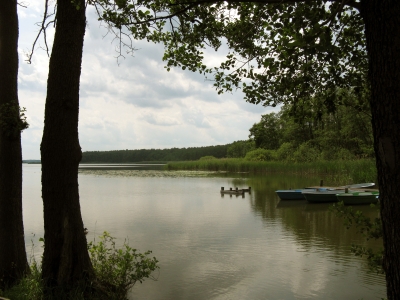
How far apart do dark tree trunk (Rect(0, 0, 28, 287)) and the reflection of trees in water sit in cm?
415

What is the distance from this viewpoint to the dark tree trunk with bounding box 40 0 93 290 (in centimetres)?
389

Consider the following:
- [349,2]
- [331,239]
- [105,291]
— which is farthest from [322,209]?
[349,2]

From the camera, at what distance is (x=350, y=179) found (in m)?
22.1

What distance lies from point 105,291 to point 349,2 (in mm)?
3768

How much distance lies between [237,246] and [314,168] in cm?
2136

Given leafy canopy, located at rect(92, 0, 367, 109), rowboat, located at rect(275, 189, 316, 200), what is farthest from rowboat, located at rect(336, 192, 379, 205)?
leafy canopy, located at rect(92, 0, 367, 109)

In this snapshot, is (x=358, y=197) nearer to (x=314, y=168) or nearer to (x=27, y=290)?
(x=27, y=290)

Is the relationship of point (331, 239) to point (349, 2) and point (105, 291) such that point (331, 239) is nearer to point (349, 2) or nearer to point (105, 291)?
point (105, 291)

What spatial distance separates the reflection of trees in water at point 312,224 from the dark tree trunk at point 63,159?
3.29 meters

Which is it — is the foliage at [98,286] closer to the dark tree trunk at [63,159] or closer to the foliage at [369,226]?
the dark tree trunk at [63,159]

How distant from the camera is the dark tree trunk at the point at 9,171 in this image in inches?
187

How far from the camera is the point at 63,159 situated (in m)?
3.89

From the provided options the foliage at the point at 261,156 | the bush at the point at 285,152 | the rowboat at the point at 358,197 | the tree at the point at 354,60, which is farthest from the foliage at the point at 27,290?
the foliage at the point at 261,156

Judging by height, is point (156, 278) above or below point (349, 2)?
below
